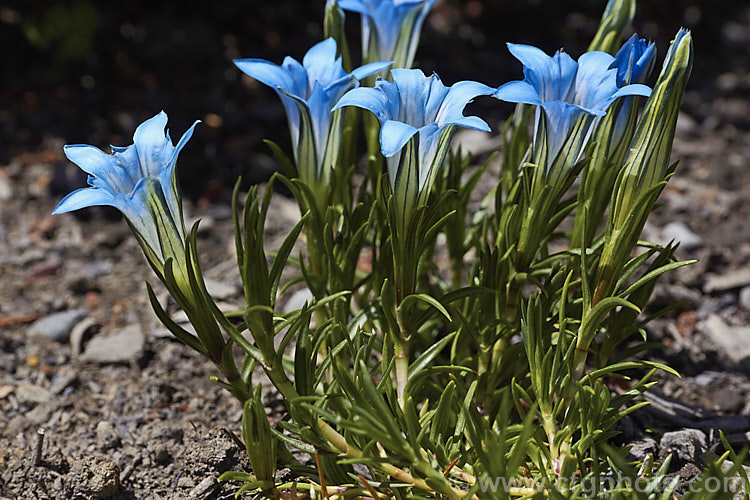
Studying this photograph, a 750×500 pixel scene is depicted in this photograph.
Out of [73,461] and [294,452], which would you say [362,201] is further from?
[73,461]

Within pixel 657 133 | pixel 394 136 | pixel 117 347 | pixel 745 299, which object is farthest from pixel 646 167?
pixel 117 347

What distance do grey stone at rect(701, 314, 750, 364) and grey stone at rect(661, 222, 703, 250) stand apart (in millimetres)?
458

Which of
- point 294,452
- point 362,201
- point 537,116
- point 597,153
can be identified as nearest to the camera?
point 537,116

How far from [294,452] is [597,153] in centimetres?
142

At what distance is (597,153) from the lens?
216cm

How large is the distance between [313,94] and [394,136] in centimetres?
52

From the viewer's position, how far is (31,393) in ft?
9.33

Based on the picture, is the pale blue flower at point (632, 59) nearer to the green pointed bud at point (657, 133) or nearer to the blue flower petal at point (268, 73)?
the green pointed bud at point (657, 133)

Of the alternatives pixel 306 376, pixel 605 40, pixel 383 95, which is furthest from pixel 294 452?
pixel 605 40

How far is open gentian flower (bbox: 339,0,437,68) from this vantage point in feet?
7.77

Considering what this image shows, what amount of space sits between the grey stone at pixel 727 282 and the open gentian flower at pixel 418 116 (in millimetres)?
2048

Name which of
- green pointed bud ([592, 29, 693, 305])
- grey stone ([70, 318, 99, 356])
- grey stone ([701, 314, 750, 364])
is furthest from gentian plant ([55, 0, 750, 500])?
grey stone ([70, 318, 99, 356])

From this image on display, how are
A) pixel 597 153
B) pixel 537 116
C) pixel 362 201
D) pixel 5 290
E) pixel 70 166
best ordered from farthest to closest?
pixel 70 166 < pixel 5 290 < pixel 362 201 < pixel 597 153 < pixel 537 116

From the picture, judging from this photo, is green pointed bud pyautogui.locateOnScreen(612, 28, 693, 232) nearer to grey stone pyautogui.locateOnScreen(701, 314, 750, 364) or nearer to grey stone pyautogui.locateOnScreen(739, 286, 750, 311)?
grey stone pyautogui.locateOnScreen(701, 314, 750, 364)
